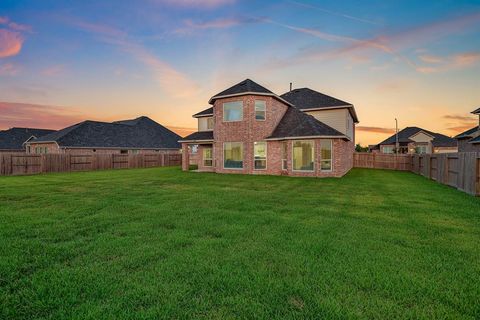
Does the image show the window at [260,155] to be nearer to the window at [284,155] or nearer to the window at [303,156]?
the window at [284,155]

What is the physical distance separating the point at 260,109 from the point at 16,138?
44420 mm

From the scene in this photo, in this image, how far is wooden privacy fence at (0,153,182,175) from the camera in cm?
2123

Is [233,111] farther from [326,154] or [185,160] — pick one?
[326,154]

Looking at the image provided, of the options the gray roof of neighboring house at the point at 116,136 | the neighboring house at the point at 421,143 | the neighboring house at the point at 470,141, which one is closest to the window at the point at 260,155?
the neighboring house at the point at 470,141

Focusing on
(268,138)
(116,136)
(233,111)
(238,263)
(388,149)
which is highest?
(233,111)

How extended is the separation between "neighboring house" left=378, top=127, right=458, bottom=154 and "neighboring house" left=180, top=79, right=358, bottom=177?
42.3 metres

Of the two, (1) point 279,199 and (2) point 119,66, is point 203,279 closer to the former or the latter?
(1) point 279,199

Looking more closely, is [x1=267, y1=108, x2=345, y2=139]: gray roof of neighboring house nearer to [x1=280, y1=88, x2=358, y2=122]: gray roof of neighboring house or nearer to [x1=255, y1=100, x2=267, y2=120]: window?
[x1=255, y1=100, x2=267, y2=120]: window

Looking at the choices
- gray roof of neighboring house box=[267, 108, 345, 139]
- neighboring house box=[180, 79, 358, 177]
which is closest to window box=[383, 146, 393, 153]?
neighboring house box=[180, 79, 358, 177]

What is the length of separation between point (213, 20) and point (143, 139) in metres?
28.0

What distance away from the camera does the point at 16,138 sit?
138ft

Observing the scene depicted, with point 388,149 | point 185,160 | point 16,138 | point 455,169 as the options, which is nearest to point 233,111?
point 185,160

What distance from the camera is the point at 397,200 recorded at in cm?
951

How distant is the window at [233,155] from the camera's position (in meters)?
20.6
